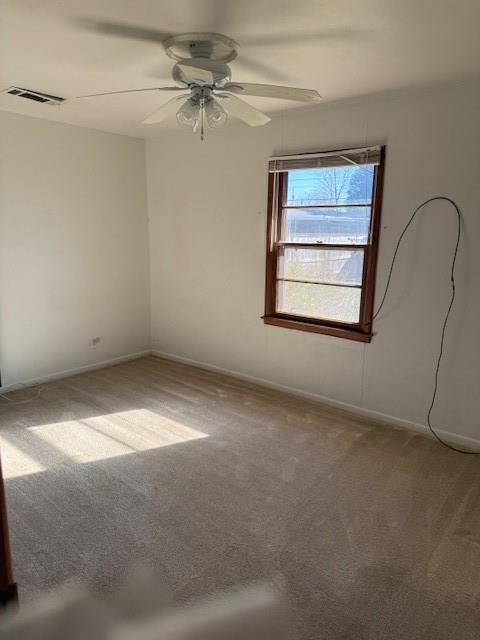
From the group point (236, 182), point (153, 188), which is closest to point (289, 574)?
point (236, 182)

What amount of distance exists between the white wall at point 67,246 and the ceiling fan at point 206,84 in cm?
189

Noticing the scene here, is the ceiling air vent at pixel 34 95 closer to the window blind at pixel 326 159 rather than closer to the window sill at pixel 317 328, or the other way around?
the window blind at pixel 326 159

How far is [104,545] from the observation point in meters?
2.11

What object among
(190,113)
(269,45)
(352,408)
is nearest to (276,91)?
A: (269,45)

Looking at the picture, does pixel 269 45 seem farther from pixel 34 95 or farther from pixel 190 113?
pixel 34 95

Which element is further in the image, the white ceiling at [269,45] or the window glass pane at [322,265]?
the window glass pane at [322,265]

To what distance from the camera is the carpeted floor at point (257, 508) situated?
1860 mm

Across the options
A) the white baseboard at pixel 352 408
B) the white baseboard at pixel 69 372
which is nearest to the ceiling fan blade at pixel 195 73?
the white baseboard at pixel 352 408

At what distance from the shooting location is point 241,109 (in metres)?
2.52

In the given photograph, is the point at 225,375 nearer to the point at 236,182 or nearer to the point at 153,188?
the point at 236,182

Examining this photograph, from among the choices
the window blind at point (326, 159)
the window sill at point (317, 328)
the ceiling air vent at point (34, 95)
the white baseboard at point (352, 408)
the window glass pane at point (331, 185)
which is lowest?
the white baseboard at point (352, 408)

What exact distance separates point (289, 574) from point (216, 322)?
293 centimetres

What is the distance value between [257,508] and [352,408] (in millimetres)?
1606

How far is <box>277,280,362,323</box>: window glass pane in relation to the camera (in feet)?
12.0
